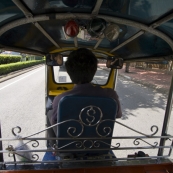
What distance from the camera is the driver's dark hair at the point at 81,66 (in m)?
1.49

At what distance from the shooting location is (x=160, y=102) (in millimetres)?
7645

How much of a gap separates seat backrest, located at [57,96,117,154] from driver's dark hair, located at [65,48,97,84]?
246 mm

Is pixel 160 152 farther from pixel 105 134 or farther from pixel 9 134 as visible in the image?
pixel 9 134

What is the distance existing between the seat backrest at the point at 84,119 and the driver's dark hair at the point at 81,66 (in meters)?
0.25

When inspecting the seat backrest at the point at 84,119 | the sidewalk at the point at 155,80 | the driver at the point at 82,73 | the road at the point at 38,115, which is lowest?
the road at the point at 38,115

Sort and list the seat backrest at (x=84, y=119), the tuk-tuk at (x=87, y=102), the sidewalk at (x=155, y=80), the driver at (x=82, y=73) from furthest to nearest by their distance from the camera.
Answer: the sidewalk at (x=155, y=80) → the driver at (x=82, y=73) → the seat backrest at (x=84, y=119) → the tuk-tuk at (x=87, y=102)

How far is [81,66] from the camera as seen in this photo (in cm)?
149

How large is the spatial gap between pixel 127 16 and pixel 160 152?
1.64 meters

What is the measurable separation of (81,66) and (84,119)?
19.1 inches

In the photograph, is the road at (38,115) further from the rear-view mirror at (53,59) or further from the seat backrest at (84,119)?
the seat backrest at (84,119)

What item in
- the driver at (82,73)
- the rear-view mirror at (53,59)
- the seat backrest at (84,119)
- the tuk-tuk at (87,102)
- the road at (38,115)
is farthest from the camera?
the road at (38,115)

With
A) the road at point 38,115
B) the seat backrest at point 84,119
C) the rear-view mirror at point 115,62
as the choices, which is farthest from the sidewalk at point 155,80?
the seat backrest at point 84,119

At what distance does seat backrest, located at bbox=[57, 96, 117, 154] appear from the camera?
134cm

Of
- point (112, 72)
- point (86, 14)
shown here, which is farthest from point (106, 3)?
point (112, 72)
